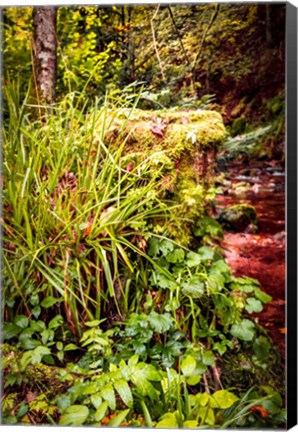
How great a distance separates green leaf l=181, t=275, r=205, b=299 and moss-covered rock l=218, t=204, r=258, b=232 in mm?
232

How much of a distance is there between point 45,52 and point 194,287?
3.61 feet

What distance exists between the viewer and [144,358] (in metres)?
2.01

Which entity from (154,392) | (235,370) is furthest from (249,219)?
(154,392)

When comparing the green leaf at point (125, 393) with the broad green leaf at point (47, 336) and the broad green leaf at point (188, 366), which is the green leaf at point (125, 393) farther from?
the broad green leaf at point (47, 336)

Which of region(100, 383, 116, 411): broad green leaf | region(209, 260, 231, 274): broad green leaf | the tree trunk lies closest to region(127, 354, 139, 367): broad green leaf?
region(100, 383, 116, 411): broad green leaf

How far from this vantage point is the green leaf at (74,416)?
200 centimetres

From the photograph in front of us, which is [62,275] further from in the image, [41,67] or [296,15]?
[296,15]

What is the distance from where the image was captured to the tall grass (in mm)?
2033

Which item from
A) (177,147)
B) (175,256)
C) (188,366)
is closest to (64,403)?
(188,366)

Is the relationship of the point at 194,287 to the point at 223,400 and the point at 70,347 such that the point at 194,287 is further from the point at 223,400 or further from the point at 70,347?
the point at 70,347

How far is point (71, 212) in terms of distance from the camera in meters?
2.05

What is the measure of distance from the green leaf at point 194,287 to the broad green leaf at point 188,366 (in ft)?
0.77

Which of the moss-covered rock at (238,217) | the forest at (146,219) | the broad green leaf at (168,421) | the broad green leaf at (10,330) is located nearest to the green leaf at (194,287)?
the forest at (146,219)

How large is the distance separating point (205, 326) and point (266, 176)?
613mm
